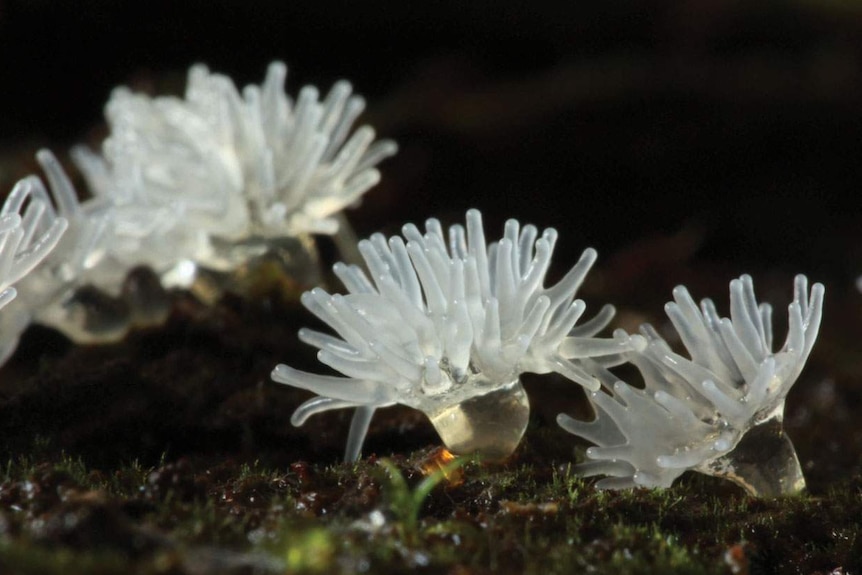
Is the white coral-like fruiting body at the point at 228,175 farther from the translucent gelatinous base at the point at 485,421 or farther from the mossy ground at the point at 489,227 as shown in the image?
the translucent gelatinous base at the point at 485,421

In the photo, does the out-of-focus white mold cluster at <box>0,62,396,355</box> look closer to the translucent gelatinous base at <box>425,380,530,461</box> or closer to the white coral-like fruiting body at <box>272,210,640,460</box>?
the white coral-like fruiting body at <box>272,210,640,460</box>

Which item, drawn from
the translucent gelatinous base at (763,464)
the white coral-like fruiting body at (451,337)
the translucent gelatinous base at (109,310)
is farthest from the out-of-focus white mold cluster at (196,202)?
the translucent gelatinous base at (763,464)

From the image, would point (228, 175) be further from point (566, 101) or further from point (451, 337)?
point (566, 101)

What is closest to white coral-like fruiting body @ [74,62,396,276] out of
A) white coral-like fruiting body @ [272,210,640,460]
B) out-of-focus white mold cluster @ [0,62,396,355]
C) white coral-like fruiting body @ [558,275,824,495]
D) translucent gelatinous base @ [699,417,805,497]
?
out-of-focus white mold cluster @ [0,62,396,355]

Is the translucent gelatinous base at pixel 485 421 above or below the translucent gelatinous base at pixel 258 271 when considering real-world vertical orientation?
below

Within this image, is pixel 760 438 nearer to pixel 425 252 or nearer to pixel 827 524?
pixel 827 524

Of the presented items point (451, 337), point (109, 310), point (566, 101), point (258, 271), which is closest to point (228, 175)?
point (258, 271)

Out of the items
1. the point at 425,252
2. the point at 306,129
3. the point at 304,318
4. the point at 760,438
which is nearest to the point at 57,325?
the point at 304,318
